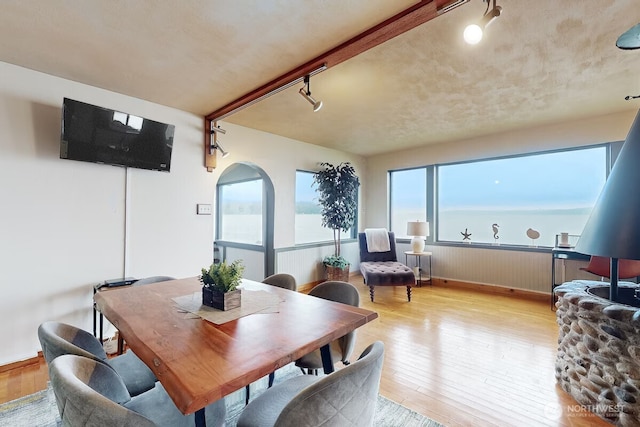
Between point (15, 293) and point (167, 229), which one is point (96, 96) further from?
point (15, 293)

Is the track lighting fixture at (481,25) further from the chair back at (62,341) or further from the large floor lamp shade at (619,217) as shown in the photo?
the chair back at (62,341)

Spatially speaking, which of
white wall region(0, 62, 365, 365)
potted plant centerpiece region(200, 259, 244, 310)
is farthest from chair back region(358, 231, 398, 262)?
potted plant centerpiece region(200, 259, 244, 310)

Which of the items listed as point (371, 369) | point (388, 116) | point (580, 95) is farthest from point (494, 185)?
point (371, 369)

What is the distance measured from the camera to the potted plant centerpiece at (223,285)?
1512mm

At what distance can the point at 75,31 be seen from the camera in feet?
6.25

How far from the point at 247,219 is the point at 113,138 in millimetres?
2834

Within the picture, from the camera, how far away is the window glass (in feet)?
16.8

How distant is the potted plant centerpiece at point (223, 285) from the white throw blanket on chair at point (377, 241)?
3.73 meters

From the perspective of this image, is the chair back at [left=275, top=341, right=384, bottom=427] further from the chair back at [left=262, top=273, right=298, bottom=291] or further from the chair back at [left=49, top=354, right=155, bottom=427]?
the chair back at [left=262, top=273, right=298, bottom=291]

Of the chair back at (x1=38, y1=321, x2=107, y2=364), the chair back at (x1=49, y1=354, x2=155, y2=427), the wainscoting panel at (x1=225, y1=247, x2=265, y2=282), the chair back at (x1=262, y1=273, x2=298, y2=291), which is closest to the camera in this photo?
the chair back at (x1=49, y1=354, x2=155, y2=427)

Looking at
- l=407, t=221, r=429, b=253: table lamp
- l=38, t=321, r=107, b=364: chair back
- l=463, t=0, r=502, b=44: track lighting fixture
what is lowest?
l=38, t=321, r=107, b=364: chair back

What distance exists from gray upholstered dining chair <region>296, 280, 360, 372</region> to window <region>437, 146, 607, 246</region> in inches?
153

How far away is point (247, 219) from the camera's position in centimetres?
537

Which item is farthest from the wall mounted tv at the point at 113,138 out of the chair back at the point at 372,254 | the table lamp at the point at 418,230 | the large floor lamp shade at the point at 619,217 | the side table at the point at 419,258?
the side table at the point at 419,258
